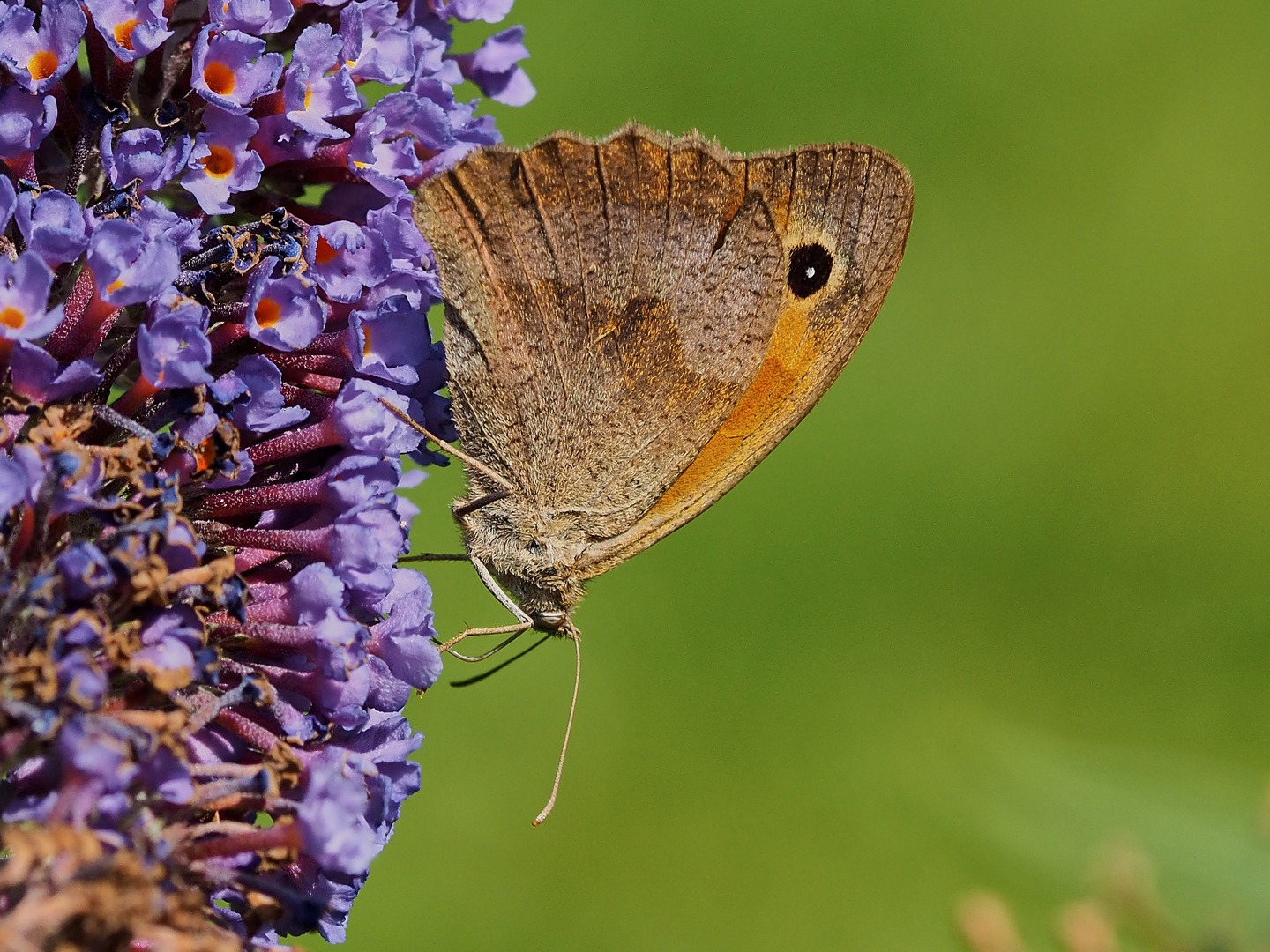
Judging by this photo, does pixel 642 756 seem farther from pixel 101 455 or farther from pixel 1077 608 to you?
pixel 101 455

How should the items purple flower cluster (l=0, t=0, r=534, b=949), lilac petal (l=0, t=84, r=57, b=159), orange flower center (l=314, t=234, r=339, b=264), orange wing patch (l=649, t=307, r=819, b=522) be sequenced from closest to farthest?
purple flower cluster (l=0, t=0, r=534, b=949) < lilac petal (l=0, t=84, r=57, b=159) < orange flower center (l=314, t=234, r=339, b=264) < orange wing patch (l=649, t=307, r=819, b=522)

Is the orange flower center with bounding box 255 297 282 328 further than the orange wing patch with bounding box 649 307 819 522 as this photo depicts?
No

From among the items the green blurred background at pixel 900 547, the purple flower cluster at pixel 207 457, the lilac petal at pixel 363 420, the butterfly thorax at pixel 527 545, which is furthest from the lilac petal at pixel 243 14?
the green blurred background at pixel 900 547

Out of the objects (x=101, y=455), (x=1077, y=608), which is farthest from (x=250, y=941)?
(x=1077, y=608)

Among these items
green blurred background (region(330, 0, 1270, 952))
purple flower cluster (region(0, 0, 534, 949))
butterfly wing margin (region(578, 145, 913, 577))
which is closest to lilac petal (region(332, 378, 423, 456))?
purple flower cluster (region(0, 0, 534, 949))

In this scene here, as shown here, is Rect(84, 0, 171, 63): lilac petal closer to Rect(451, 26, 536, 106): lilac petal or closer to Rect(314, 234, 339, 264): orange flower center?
Rect(314, 234, 339, 264): orange flower center

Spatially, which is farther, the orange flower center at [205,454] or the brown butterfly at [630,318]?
the brown butterfly at [630,318]

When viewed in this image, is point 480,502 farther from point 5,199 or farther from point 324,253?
point 5,199

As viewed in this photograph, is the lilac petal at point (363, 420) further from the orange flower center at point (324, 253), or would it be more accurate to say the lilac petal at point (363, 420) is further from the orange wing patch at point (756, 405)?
the orange wing patch at point (756, 405)
